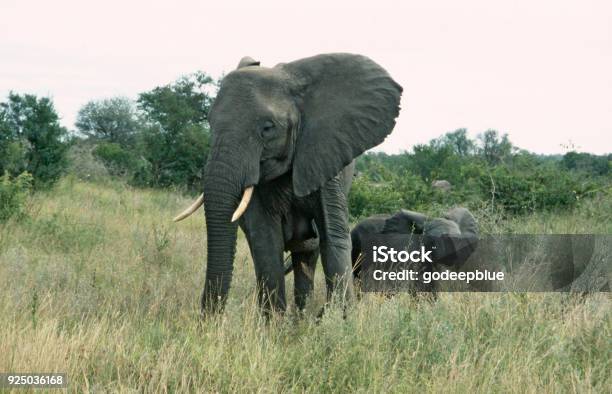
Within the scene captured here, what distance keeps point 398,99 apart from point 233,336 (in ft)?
7.57

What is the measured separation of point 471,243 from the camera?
6828mm

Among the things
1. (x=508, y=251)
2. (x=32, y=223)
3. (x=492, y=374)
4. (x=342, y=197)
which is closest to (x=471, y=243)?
(x=508, y=251)

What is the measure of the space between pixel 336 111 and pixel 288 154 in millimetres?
536

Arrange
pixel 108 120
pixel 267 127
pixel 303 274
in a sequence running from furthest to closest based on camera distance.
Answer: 1. pixel 108 120
2. pixel 303 274
3. pixel 267 127

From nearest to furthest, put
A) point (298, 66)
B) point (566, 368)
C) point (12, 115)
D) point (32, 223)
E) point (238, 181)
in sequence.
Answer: point (566, 368), point (238, 181), point (298, 66), point (32, 223), point (12, 115)

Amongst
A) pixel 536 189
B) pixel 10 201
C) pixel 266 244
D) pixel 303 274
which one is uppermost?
pixel 536 189

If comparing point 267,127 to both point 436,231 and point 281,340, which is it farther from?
point 436,231

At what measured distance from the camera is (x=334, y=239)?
17.5 ft

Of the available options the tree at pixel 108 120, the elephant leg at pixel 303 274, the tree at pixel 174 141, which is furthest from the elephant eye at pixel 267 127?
the tree at pixel 108 120

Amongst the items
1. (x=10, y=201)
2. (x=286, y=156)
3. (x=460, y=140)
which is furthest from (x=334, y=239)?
(x=460, y=140)

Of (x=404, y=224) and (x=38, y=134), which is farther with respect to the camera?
(x=38, y=134)

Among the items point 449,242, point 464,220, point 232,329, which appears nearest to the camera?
point 232,329

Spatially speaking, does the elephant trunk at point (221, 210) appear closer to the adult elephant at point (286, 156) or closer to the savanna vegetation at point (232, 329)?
the adult elephant at point (286, 156)

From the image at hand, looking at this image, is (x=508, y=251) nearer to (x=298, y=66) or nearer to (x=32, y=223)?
(x=298, y=66)
